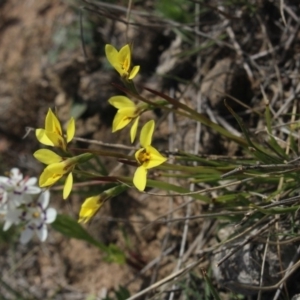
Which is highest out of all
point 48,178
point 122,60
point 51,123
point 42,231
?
point 122,60

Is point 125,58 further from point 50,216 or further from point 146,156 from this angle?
point 50,216

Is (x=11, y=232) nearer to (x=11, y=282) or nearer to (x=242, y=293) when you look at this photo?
(x=11, y=282)

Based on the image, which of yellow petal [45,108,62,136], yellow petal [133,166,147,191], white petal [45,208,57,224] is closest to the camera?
yellow petal [133,166,147,191]

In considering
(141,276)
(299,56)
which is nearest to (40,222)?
(141,276)

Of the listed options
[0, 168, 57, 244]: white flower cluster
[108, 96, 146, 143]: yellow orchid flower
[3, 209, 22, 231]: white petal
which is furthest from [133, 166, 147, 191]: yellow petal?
[3, 209, 22, 231]: white petal

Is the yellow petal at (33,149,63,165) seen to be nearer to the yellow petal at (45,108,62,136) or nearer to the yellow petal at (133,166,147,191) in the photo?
the yellow petal at (45,108,62,136)

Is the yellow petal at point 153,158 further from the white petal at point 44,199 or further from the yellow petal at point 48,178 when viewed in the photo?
the white petal at point 44,199

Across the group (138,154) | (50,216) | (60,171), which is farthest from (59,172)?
(50,216)
